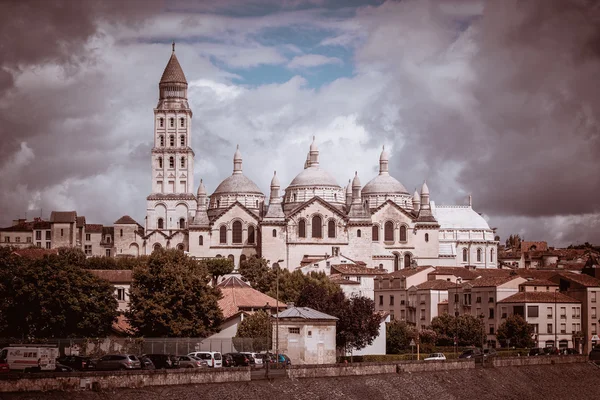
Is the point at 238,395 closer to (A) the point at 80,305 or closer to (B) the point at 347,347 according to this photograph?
(A) the point at 80,305

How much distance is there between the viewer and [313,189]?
147 meters

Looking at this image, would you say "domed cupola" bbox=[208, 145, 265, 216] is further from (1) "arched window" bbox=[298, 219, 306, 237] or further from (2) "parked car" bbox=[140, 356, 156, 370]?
(2) "parked car" bbox=[140, 356, 156, 370]

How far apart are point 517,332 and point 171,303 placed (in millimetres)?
29292

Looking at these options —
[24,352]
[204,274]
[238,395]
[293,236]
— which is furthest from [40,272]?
[293,236]


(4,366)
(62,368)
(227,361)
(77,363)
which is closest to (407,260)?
(227,361)

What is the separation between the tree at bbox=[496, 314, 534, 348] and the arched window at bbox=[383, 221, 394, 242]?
5307cm

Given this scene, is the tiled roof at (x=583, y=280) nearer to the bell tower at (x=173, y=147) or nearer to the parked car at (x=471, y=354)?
the parked car at (x=471, y=354)

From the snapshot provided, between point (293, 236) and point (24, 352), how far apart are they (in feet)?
291

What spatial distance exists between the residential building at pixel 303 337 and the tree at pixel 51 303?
1404 centimetres

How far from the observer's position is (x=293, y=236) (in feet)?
444

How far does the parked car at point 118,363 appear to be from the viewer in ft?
156

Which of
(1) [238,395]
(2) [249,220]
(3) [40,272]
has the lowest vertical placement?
(1) [238,395]

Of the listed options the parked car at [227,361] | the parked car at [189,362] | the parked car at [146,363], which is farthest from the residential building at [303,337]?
the parked car at [146,363]

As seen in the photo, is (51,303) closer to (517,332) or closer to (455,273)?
(517,332)
